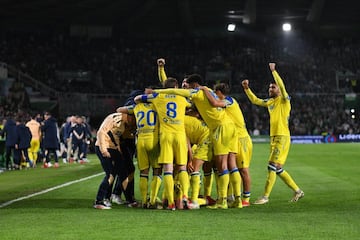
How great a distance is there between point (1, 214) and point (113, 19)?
53.9 metres

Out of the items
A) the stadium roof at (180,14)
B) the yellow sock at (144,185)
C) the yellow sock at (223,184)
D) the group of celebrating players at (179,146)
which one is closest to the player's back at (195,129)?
the group of celebrating players at (179,146)

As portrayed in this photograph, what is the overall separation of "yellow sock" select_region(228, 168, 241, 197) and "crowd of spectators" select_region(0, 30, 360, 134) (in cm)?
4322

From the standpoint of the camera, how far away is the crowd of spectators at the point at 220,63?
5722cm

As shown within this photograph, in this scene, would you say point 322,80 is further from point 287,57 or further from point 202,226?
Answer: point 202,226

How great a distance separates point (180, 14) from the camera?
204 feet

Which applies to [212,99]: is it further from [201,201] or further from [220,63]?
[220,63]

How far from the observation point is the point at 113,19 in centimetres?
6469

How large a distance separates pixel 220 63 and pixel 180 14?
235 inches

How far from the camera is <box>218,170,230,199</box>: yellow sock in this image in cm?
1273

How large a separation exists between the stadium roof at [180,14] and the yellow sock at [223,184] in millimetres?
45372

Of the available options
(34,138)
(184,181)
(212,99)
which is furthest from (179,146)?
(34,138)

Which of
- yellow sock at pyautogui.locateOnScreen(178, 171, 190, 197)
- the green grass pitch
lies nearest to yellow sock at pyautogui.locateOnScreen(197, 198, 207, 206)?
yellow sock at pyautogui.locateOnScreen(178, 171, 190, 197)

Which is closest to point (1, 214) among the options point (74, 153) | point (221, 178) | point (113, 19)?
point (221, 178)

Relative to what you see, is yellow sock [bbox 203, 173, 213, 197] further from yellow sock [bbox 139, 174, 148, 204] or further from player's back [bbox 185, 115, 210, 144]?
yellow sock [bbox 139, 174, 148, 204]
